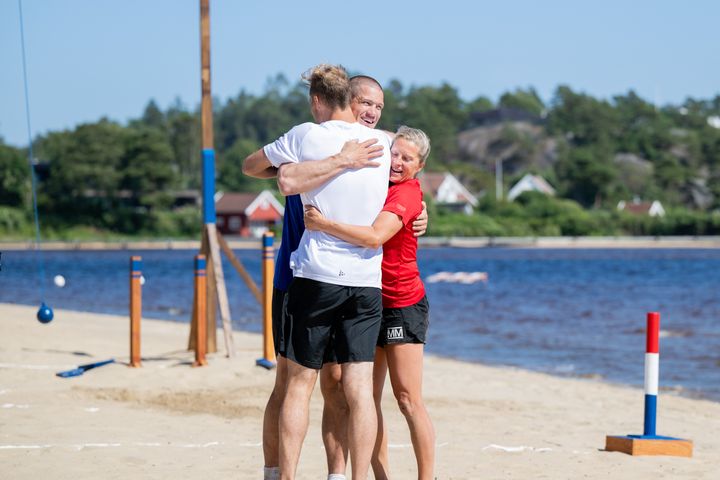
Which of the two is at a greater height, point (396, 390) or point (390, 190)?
point (390, 190)

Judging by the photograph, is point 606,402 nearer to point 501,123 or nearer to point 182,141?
point 182,141

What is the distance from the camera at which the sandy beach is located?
6.28m

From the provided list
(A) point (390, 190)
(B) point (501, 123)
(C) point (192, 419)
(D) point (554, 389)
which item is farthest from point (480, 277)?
(B) point (501, 123)

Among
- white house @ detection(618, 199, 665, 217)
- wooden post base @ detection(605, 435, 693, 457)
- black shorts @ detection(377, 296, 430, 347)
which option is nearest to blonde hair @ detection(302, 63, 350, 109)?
black shorts @ detection(377, 296, 430, 347)

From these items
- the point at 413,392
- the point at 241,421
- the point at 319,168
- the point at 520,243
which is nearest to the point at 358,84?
the point at 319,168

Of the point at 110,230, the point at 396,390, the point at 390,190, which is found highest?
the point at 390,190

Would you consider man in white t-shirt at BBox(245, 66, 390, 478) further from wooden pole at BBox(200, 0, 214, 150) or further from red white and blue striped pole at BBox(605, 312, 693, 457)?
wooden pole at BBox(200, 0, 214, 150)

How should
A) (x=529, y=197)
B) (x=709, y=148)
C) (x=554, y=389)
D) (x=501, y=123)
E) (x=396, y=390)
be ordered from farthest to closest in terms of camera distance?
1. (x=501, y=123)
2. (x=709, y=148)
3. (x=529, y=197)
4. (x=554, y=389)
5. (x=396, y=390)

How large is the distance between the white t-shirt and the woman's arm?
3 centimetres

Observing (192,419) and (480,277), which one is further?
(480,277)

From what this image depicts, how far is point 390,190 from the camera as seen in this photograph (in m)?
4.96

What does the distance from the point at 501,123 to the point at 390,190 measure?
162747 millimetres

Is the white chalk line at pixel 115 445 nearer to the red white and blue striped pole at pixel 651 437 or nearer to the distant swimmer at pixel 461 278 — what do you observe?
the red white and blue striped pole at pixel 651 437

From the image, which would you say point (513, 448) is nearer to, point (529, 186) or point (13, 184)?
point (13, 184)
